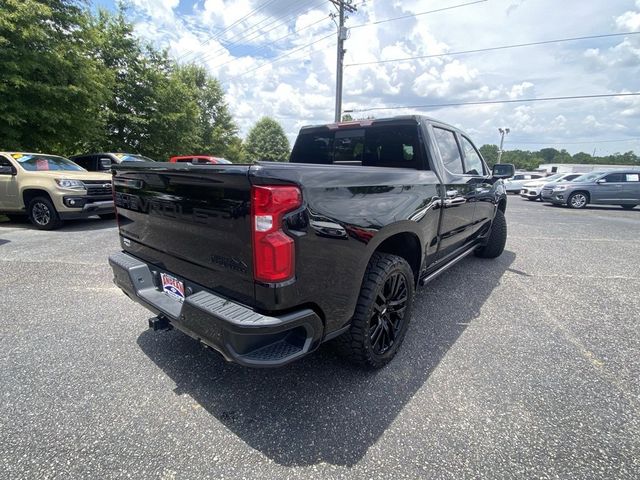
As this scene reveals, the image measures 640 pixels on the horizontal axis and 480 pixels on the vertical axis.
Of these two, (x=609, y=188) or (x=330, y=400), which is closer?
(x=330, y=400)

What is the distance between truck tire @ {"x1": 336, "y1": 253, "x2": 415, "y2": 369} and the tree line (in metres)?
10.5

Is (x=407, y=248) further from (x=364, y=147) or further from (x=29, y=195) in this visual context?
(x=29, y=195)

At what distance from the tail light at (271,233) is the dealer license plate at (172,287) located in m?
0.79

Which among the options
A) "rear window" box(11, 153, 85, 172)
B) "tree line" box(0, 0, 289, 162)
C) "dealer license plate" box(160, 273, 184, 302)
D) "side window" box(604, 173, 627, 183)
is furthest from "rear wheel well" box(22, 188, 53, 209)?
"side window" box(604, 173, 627, 183)

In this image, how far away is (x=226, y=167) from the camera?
1.71m

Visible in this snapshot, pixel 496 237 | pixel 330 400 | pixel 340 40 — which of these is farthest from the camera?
pixel 340 40

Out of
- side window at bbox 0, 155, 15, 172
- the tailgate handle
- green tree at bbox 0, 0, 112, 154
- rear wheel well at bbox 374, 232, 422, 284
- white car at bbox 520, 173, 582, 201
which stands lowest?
white car at bbox 520, 173, 582, 201

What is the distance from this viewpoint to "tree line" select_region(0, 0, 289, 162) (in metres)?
8.42

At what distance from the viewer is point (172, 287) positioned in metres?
2.24

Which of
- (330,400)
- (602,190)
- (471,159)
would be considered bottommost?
(330,400)

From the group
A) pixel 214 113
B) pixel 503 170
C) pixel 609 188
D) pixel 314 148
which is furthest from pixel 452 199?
pixel 214 113

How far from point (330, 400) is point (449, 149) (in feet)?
8.99

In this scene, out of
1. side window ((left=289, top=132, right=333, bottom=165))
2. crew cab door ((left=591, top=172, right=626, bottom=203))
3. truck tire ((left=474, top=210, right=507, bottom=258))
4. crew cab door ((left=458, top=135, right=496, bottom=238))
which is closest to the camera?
side window ((left=289, top=132, right=333, bottom=165))

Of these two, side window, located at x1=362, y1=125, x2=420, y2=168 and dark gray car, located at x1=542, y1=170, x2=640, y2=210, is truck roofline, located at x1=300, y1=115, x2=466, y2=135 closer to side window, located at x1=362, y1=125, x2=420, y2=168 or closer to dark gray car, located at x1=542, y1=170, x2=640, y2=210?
side window, located at x1=362, y1=125, x2=420, y2=168
